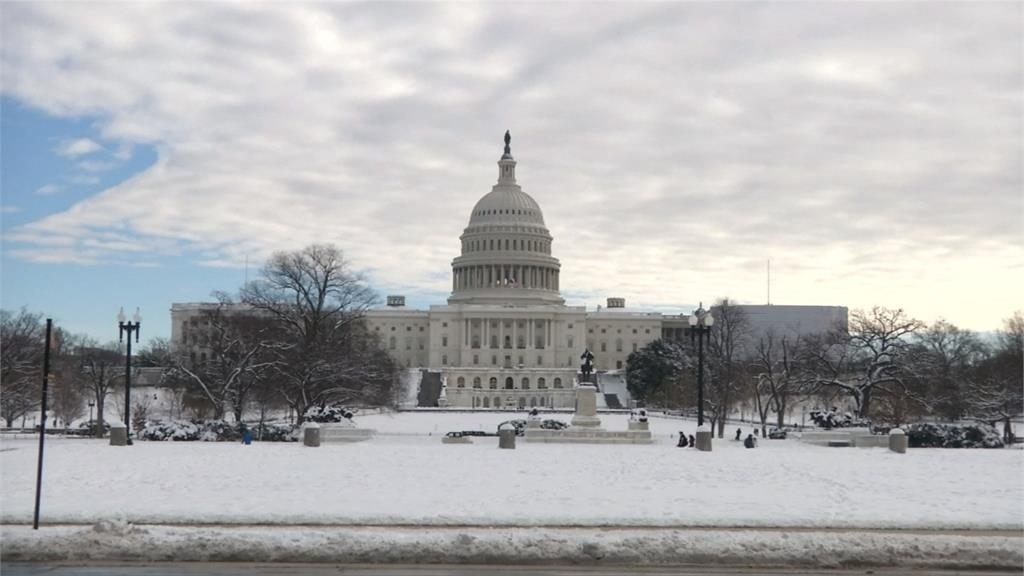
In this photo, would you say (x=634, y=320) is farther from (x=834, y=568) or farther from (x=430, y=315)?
(x=834, y=568)

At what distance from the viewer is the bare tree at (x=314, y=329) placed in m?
49.8

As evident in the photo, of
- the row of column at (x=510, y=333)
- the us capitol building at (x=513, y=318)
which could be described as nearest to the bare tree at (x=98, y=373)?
the us capitol building at (x=513, y=318)

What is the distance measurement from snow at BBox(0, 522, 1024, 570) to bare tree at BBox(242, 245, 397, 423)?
32360mm

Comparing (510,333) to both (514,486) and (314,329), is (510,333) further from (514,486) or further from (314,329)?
(514,486)

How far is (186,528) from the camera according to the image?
Result: 16.7m

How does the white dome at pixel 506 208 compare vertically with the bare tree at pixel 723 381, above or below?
above

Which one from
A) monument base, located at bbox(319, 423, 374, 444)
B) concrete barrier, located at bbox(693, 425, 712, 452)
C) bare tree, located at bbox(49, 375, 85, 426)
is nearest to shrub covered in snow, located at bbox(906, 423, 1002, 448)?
concrete barrier, located at bbox(693, 425, 712, 452)

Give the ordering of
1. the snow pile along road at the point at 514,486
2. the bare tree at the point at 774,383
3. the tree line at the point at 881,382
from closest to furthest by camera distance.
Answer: the snow pile along road at the point at 514,486 < the tree line at the point at 881,382 < the bare tree at the point at 774,383

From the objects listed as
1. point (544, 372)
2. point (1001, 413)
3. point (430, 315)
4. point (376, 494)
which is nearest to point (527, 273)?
point (430, 315)

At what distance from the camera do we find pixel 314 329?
175 feet

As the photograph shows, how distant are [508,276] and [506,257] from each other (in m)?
3.01

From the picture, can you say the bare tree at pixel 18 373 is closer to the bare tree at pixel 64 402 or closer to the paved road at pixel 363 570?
the bare tree at pixel 64 402

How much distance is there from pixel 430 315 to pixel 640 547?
137 m

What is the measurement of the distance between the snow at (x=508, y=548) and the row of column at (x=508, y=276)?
5595 inches
